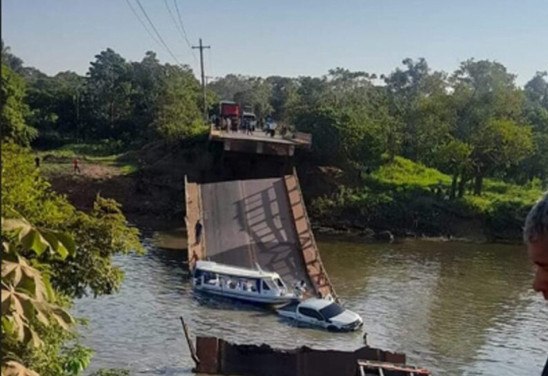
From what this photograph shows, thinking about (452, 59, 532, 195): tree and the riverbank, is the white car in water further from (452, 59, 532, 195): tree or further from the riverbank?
(452, 59, 532, 195): tree

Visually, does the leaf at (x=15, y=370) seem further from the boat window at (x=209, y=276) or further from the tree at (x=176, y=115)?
the tree at (x=176, y=115)

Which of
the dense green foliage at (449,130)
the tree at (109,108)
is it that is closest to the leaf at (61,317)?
the dense green foliage at (449,130)

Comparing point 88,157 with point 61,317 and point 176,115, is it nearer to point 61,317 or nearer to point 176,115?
point 176,115

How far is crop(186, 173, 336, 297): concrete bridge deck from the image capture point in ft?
92.2

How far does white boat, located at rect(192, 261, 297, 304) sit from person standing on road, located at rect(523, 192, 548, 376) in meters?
22.7

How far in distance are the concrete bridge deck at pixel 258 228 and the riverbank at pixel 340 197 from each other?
302 inches

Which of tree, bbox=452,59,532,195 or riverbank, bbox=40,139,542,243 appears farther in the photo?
tree, bbox=452,59,532,195

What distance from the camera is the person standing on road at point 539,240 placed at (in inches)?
72.0

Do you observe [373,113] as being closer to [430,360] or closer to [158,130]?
[158,130]

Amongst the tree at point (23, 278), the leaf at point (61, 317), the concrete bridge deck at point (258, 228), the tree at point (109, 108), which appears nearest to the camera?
the tree at point (23, 278)

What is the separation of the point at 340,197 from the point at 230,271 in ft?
53.7

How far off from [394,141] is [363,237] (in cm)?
918

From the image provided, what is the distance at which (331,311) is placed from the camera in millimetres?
22609

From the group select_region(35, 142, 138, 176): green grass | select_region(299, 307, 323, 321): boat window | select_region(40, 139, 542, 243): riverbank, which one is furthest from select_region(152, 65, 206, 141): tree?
select_region(299, 307, 323, 321): boat window
